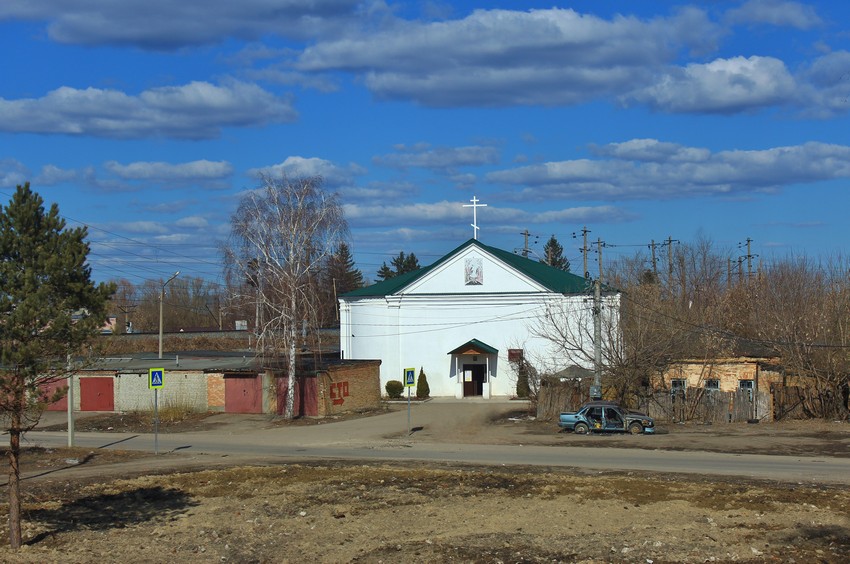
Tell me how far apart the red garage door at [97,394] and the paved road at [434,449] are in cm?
758

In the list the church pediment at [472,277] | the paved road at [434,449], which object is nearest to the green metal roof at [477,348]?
the church pediment at [472,277]

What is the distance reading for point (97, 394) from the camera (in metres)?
45.8

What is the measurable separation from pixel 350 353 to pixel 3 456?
28.9m

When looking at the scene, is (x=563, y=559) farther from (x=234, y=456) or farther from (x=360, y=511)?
(x=234, y=456)

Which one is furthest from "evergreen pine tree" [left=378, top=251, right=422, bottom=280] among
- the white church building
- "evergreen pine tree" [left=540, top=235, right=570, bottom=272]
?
the white church building

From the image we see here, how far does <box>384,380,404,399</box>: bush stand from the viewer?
171 feet

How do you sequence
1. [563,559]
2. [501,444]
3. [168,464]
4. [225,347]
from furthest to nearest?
1. [225,347]
2. [501,444]
3. [168,464]
4. [563,559]

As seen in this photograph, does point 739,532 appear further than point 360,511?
No

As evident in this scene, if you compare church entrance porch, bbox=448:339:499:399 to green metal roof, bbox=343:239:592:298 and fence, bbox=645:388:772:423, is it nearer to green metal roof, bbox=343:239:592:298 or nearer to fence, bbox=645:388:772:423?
green metal roof, bbox=343:239:592:298

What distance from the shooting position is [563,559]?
1359 cm

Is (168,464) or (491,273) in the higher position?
(491,273)

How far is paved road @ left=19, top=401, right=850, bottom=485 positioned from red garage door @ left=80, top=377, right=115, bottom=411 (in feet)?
24.9

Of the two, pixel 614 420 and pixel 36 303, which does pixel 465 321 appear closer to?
pixel 614 420

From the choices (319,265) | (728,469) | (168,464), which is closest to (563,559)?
(728,469)
